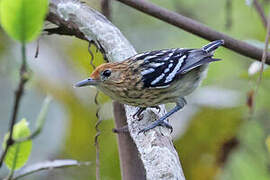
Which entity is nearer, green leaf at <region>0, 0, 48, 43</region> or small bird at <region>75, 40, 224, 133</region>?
green leaf at <region>0, 0, 48, 43</region>

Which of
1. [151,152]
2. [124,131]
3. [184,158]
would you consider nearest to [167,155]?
[151,152]

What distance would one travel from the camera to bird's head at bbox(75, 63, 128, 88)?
2.97 m

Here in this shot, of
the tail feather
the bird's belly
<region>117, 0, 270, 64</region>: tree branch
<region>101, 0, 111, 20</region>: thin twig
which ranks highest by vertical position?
<region>117, 0, 270, 64</region>: tree branch

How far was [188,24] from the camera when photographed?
294 centimetres

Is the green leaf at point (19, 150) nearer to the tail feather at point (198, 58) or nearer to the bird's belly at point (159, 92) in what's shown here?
the bird's belly at point (159, 92)

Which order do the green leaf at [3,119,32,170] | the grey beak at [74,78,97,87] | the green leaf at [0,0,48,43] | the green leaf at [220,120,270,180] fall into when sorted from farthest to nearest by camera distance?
the green leaf at [220,120,270,180] → the grey beak at [74,78,97,87] → the green leaf at [3,119,32,170] → the green leaf at [0,0,48,43]

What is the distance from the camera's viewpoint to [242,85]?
4484 millimetres

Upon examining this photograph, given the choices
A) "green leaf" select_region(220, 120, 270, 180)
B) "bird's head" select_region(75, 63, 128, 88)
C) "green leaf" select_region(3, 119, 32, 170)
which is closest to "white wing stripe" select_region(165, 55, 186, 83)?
"bird's head" select_region(75, 63, 128, 88)

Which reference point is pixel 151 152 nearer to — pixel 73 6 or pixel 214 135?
pixel 73 6

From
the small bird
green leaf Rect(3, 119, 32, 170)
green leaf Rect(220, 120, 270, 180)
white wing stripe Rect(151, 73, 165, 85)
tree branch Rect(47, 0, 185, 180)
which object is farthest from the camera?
green leaf Rect(220, 120, 270, 180)

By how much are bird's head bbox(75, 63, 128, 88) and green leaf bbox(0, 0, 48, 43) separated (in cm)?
169

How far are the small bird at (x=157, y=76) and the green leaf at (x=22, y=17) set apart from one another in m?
1.79

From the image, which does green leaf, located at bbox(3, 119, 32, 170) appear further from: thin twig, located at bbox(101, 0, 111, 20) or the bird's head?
thin twig, located at bbox(101, 0, 111, 20)

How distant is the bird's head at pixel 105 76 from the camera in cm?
297
